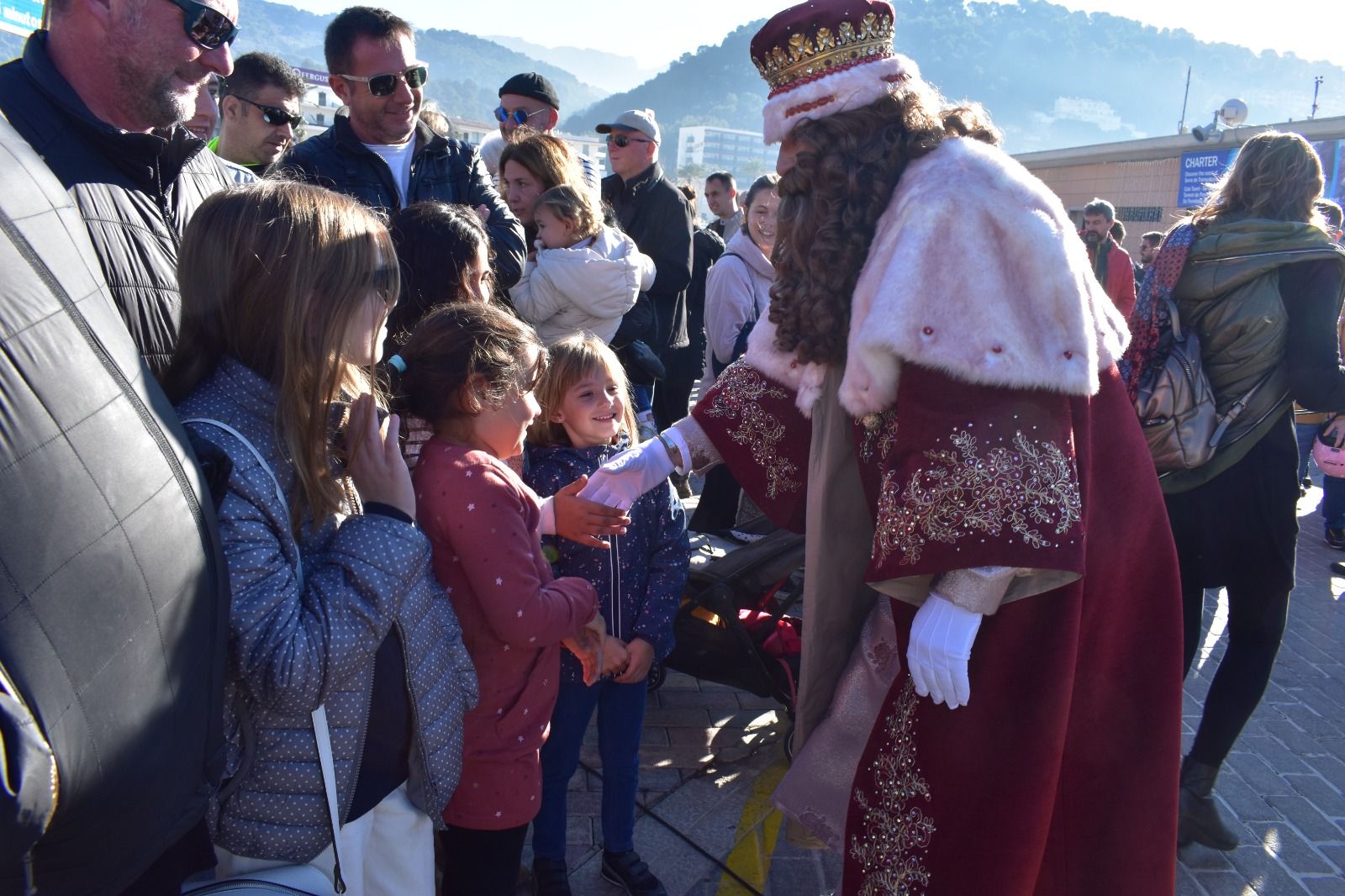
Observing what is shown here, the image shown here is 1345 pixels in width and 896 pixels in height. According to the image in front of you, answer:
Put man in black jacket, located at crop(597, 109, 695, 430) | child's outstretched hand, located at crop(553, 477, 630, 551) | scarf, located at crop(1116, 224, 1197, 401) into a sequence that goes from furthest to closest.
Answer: man in black jacket, located at crop(597, 109, 695, 430)
scarf, located at crop(1116, 224, 1197, 401)
child's outstretched hand, located at crop(553, 477, 630, 551)

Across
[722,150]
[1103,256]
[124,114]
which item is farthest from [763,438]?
[722,150]

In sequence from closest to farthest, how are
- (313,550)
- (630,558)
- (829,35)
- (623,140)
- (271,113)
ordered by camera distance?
(313,550)
(829,35)
(630,558)
(271,113)
(623,140)

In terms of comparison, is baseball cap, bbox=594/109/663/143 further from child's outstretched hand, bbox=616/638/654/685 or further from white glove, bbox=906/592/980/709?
white glove, bbox=906/592/980/709

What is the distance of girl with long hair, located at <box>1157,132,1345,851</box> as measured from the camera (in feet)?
9.03

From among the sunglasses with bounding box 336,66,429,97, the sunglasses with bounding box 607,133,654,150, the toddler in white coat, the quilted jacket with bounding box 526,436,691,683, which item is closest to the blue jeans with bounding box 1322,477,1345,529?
the sunglasses with bounding box 607,133,654,150

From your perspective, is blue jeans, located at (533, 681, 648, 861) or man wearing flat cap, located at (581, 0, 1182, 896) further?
blue jeans, located at (533, 681, 648, 861)

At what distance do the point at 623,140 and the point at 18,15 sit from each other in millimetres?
10010

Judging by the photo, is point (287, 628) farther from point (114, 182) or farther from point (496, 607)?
point (114, 182)

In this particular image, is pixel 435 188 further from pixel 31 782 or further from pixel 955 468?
pixel 31 782

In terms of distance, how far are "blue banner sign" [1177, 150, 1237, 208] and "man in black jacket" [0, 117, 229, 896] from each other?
17.8 m

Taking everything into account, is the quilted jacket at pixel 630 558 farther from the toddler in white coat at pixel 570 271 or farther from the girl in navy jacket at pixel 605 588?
the toddler in white coat at pixel 570 271

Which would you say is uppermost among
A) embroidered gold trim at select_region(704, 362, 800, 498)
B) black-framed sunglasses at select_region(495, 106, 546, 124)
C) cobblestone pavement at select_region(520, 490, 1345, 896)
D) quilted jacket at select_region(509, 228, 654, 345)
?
black-framed sunglasses at select_region(495, 106, 546, 124)

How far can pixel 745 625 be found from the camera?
3.36 m

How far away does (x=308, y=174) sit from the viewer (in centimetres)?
321
